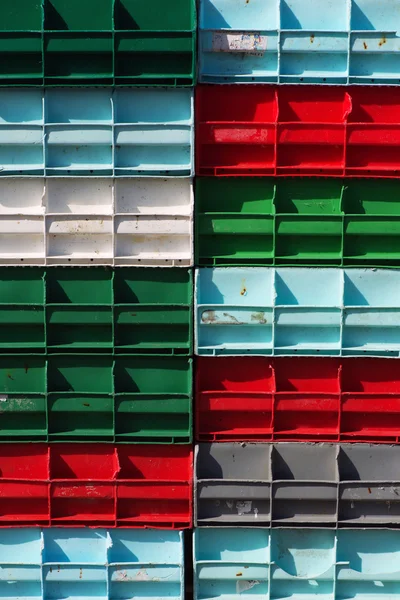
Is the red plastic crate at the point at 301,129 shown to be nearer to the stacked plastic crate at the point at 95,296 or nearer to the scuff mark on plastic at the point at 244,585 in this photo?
the stacked plastic crate at the point at 95,296

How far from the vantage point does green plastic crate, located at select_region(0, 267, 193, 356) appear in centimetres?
492

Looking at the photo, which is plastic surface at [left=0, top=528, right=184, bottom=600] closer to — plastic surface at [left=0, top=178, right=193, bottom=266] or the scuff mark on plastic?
the scuff mark on plastic

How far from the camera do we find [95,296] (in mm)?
4953

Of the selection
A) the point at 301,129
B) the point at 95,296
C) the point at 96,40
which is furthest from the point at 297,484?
the point at 96,40

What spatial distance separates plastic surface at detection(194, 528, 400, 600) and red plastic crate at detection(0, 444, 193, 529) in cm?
45

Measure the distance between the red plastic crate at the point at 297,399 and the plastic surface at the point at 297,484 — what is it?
0.11 meters

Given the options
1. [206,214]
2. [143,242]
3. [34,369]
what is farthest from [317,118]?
[34,369]

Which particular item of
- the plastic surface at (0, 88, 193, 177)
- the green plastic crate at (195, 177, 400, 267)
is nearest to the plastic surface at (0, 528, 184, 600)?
the green plastic crate at (195, 177, 400, 267)

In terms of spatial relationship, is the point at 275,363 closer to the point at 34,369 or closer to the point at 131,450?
the point at 131,450

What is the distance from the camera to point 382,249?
4961 millimetres

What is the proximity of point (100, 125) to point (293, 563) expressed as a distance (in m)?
4.27

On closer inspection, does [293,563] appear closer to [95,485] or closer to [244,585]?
[244,585]

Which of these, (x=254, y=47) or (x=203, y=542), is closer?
(x=254, y=47)

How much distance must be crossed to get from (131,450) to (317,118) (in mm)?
3371
